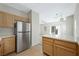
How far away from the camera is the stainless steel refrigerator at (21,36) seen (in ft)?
11.2

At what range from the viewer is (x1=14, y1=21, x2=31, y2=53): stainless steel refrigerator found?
3.42 metres

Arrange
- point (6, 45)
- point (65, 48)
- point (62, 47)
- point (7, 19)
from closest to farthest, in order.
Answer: point (65, 48), point (62, 47), point (6, 45), point (7, 19)

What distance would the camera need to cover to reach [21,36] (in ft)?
11.7

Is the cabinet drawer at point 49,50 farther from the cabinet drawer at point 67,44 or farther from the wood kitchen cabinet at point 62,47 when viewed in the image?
the cabinet drawer at point 67,44

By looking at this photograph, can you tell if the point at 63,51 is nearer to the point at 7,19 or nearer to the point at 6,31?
the point at 6,31

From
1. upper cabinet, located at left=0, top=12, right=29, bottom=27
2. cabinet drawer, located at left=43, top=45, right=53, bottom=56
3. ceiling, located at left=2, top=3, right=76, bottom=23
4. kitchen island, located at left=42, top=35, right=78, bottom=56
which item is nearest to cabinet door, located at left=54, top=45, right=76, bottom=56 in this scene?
kitchen island, located at left=42, top=35, right=78, bottom=56

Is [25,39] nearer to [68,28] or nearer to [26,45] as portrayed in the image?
[26,45]

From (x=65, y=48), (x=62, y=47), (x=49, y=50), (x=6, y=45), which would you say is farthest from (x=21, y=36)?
(x=65, y=48)

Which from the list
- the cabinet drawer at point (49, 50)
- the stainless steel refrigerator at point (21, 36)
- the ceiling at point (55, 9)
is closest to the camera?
the ceiling at point (55, 9)

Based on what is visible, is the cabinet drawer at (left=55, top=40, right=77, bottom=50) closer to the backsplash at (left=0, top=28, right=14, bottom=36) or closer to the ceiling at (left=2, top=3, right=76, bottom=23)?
the ceiling at (left=2, top=3, right=76, bottom=23)

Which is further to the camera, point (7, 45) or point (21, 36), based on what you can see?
point (21, 36)

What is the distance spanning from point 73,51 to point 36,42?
2.43 metres

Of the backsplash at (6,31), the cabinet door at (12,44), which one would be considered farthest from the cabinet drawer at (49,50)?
the backsplash at (6,31)

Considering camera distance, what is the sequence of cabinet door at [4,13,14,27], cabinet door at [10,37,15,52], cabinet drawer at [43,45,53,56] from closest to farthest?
cabinet drawer at [43,45,53,56] < cabinet door at [4,13,14,27] < cabinet door at [10,37,15,52]
